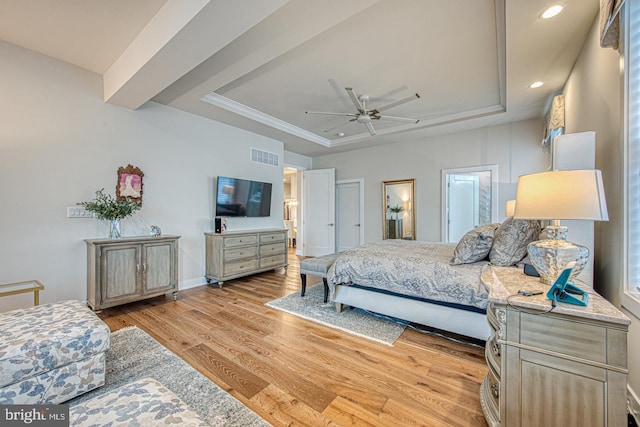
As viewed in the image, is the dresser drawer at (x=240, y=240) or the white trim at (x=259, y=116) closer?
the white trim at (x=259, y=116)

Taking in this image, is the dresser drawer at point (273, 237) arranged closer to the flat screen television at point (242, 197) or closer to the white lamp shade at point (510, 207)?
the flat screen television at point (242, 197)

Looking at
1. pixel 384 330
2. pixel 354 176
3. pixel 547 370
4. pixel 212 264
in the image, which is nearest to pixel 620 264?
pixel 547 370

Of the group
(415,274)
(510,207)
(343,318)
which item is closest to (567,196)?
(415,274)

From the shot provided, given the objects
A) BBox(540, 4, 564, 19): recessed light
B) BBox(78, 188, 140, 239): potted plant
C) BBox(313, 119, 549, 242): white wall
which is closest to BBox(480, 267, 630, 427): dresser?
BBox(540, 4, 564, 19): recessed light

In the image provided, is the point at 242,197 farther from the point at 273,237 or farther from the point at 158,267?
the point at 158,267

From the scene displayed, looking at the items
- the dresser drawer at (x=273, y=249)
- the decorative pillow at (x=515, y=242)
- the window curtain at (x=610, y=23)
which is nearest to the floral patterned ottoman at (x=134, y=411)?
the decorative pillow at (x=515, y=242)

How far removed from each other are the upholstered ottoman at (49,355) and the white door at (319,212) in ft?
16.5

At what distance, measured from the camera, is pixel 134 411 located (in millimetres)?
979

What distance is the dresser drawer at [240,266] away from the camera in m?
4.11

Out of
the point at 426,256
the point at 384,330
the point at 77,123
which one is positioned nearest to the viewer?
the point at 384,330

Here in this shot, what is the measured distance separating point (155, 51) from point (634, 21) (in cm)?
340

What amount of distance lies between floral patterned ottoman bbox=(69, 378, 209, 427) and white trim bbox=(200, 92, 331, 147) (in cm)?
348

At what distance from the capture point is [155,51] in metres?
2.31

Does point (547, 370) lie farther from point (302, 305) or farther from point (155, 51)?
point (155, 51)
